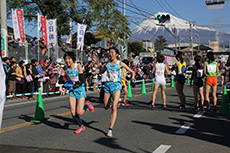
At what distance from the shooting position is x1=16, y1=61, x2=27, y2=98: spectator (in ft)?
52.0

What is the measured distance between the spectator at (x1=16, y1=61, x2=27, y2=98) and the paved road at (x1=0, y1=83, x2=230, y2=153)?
5.98m

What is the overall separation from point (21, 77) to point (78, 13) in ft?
57.2

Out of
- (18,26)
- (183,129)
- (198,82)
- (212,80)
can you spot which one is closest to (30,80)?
(18,26)

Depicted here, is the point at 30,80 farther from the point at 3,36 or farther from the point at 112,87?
the point at 112,87

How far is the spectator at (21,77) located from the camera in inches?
624

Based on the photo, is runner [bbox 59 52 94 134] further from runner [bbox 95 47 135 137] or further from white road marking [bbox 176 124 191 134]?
white road marking [bbox 176 124 191 134]

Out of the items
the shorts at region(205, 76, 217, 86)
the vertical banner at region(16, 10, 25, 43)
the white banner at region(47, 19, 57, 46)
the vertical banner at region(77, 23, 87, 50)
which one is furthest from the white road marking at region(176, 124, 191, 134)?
the vertical banner at region(77, 23, 87, 50)

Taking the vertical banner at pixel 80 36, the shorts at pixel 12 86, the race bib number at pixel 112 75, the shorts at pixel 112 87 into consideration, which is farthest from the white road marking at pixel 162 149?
the vertical banner at pixel 80 36

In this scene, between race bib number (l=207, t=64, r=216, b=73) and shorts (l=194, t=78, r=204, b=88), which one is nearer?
race bib number (l=207, t=64, r=216, b=73)

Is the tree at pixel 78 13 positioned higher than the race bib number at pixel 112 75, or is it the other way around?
the tree at pixel 78 13

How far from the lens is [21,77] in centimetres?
1590

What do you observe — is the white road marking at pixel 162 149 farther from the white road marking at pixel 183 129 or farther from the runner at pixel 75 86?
the runner at pixel 75 86

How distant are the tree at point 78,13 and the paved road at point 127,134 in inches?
845

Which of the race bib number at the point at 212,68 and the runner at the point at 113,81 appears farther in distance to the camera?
the race bib number at the point at 212,68
